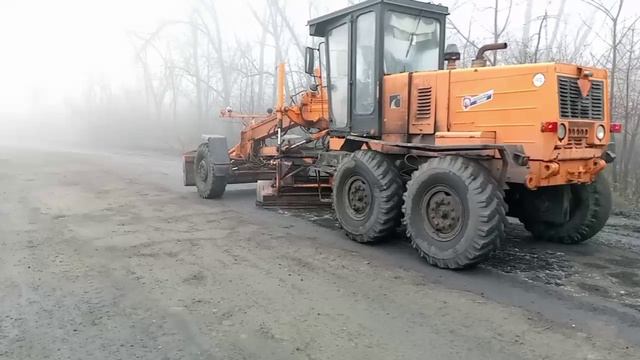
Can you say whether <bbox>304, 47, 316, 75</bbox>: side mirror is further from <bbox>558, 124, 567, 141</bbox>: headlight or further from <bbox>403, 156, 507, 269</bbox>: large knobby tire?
<bbox>558, 124, 567, 141</bbox>: headlight

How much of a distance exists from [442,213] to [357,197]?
1385mm

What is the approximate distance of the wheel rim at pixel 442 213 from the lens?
18.1ft

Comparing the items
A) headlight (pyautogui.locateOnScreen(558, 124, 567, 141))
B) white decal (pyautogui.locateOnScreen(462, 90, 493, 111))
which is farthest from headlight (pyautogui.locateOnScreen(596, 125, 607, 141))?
white decal (pyautogui.locateOnScreen(462, 90, 493, 111))

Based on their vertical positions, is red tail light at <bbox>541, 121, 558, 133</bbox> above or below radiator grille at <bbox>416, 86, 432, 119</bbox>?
below

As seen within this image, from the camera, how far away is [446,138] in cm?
592

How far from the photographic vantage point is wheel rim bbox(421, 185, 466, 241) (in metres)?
5.52

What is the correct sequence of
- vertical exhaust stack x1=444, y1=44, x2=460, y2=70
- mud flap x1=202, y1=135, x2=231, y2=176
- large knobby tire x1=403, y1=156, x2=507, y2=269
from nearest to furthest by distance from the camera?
large knobby tire x1=403, y1=156, x2=507, y2=269 < vertical exhaust stack x1=444, y1=44, x2=460, y2=70 < mud flap x1=202, y1=135, x2=231, y2=176

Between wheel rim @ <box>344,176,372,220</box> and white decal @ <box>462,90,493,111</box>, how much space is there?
1481mm

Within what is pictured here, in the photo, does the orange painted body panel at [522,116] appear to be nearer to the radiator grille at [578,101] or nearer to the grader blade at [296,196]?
the radiator grille at [578,101]

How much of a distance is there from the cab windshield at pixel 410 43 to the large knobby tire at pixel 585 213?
246cm

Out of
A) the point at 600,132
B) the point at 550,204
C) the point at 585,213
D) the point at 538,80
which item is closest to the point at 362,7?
the point at 538,80

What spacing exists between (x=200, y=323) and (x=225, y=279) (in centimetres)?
108

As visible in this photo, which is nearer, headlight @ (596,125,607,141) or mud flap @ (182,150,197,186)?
headlight @ (596,125,607,141)

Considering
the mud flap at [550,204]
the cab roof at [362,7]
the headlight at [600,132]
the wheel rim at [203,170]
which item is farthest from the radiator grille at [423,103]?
the wheel rim at [203,170]
